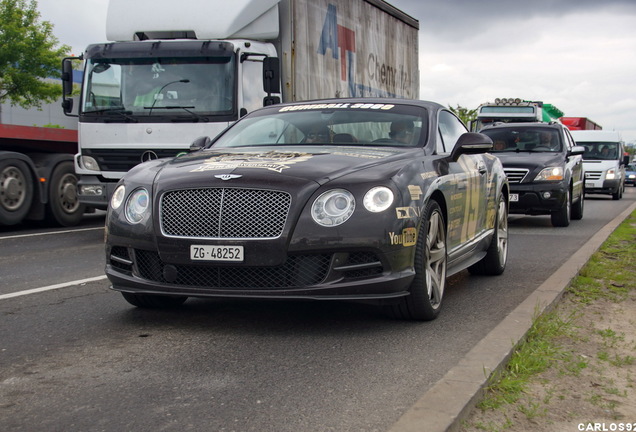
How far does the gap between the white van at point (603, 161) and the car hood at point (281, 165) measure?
20.9 m

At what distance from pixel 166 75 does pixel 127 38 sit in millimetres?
1259

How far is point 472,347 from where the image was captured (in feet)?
15.9

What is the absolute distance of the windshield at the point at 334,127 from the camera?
657 cm

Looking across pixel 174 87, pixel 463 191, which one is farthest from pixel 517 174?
pixel 463 191

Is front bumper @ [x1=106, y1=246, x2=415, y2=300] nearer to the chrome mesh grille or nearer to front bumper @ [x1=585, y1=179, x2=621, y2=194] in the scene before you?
the chrome mesh grille

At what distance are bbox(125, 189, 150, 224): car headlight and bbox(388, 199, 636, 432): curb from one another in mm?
2234

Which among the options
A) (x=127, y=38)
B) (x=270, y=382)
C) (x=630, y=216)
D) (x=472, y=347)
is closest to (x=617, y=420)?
(x=472, y=347)

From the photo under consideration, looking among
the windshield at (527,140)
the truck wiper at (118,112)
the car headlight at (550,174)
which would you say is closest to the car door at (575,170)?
the windshield at (527,140)

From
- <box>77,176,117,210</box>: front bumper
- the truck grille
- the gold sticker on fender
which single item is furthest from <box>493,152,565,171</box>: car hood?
the gold sticker on fender

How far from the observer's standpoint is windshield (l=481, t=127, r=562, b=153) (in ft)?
49.4

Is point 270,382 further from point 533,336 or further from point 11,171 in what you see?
point 11,171

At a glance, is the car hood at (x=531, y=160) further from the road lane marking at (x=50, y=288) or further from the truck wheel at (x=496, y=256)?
the road lane marking at (x=50, y=288)

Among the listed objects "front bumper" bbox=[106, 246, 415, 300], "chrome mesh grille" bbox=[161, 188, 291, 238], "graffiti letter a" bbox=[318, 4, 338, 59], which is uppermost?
"graffiti letter a" bbox=[318, 4, 338, 59]

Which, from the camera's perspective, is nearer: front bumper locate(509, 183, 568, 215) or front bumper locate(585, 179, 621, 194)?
Result: front bumper locate(509, 183, 568, 215)
